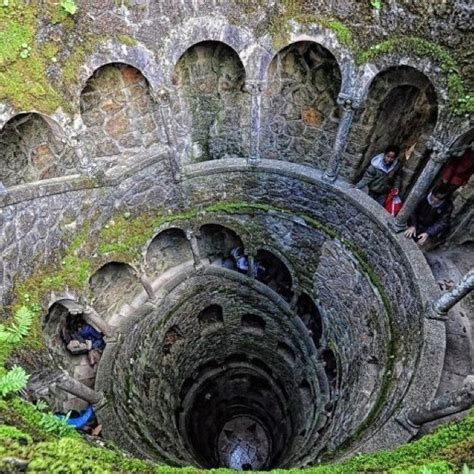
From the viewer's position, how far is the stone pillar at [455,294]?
329 inches

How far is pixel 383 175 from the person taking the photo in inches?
473

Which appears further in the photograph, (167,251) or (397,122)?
(167,251)

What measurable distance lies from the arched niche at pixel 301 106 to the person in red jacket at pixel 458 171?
3306 mm

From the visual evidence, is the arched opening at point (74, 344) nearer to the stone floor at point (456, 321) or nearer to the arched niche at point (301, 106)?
the arched niche at point (301, 106)

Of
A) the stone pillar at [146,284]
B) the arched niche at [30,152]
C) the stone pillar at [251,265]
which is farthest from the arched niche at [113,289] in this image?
the stone pillar at [251,265]

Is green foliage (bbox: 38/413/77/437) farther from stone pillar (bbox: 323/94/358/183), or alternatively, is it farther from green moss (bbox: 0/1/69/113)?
stone pillar (bbox: 323/94/358/183)

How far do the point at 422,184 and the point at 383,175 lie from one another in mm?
1567

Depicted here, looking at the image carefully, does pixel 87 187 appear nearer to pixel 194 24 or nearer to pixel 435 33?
pixel 194 24

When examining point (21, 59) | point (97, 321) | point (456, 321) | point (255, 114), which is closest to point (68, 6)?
point (21, 59)

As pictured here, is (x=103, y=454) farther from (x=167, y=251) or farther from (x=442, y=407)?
(x=167, y=251)

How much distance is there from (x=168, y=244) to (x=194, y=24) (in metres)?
7.05

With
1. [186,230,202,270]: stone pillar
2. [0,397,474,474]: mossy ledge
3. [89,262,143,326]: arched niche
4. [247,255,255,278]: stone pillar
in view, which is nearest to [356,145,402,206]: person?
[247,255,255,278]: stone pillar

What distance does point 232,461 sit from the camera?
17797mm

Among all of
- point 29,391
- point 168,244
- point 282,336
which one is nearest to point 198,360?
point 282,336
